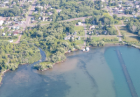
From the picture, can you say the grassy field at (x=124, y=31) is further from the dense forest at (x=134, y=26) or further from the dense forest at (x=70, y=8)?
the dense forest at (x=70, y=8)

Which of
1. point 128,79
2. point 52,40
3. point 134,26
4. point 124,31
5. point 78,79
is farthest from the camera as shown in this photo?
point 124,31

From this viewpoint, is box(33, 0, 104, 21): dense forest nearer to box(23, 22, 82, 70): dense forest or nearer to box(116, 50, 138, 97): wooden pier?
box(23, 22, 82, 70): dense forest

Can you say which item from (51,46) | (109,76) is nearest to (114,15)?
(51,46)

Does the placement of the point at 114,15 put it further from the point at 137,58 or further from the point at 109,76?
the point at 109,76

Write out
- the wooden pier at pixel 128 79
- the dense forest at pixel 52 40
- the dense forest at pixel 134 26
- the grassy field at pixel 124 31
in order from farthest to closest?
1. the grassy field at pixel 124 31
2. the dense forest at pixel 134 26
3. the dense forest at pixel 52 40
4. the wooden pier at pixel 128 79

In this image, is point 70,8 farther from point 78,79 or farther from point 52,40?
point 78,79

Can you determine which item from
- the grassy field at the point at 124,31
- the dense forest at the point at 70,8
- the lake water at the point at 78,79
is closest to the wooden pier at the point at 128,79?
the lake water at the point at 78,79

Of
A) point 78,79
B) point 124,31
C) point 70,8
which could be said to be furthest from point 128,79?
point 70,8

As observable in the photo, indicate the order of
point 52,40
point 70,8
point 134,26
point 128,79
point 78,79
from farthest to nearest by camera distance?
1. point 70,8
2. point 134,26
3. point 52,40
4. point 78,79
5. point 128,79
